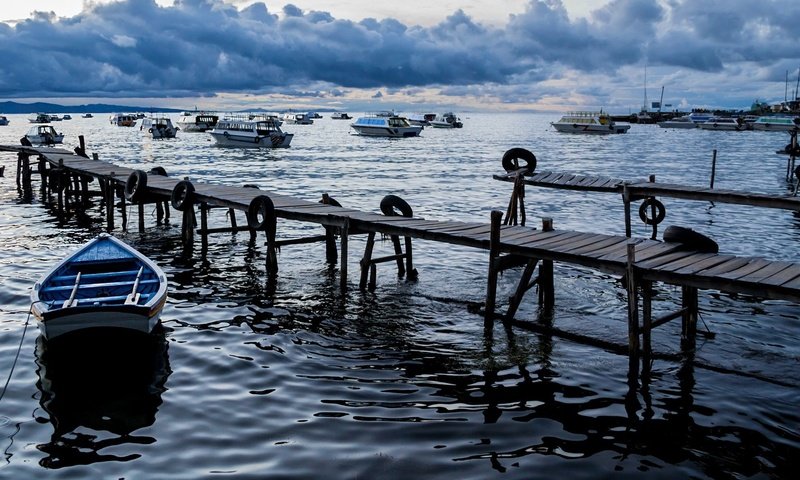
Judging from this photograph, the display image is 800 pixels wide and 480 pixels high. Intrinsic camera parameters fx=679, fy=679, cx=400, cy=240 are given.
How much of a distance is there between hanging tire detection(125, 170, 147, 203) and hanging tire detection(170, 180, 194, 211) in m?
2.35

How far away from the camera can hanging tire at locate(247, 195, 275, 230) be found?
18328 millimetres

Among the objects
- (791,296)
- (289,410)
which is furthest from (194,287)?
(791,296)

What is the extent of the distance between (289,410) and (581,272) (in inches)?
452

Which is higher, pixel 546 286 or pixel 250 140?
pixel 250 140

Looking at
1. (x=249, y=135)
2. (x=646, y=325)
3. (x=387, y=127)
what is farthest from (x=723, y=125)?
(x=646, y=325)

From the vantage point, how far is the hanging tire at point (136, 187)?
931 inches

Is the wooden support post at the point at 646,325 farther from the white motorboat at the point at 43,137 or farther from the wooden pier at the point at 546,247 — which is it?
the white motorboat at the point at 43,137

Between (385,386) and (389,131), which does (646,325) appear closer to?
(385,386)

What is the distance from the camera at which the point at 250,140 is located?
77.4 m

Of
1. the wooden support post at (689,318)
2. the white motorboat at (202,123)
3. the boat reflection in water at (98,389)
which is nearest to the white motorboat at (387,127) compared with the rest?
the white motorboat at (202,123)

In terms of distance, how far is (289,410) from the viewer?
1034 cm

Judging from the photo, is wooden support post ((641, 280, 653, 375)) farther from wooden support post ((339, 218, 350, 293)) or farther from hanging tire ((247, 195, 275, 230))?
hanging tire ((247, 195, 275, 230))

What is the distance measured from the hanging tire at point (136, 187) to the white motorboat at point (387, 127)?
79711 mm

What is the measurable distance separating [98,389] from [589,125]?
122 m
